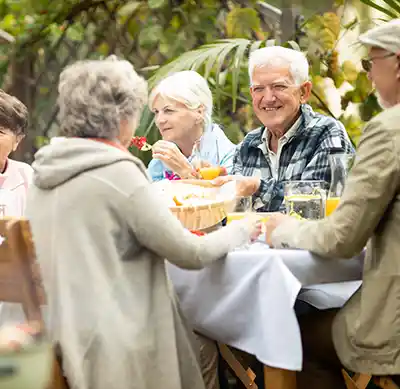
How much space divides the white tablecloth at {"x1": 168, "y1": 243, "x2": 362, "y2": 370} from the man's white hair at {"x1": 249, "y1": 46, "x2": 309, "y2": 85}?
3.45 feet

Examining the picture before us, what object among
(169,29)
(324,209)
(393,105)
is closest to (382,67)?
(393,105)

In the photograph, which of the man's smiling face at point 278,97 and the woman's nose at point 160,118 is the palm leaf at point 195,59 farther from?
the man's smiling face at point 278,97

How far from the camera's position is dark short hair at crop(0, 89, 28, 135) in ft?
9.28

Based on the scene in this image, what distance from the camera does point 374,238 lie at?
190cm

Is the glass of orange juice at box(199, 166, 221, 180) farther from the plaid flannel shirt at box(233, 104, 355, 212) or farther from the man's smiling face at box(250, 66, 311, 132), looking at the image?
the man's smiling face at box(250, 66, 311, 132)

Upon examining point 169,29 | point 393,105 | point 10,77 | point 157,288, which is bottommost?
point 10,77

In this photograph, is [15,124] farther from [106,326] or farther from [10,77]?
[10,77]

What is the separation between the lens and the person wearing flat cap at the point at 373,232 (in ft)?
5.92

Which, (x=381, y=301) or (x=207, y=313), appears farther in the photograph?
(x=207, y=313)

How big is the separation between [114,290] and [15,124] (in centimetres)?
124

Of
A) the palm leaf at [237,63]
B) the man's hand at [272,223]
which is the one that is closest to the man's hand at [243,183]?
the man's hand at [272,223]

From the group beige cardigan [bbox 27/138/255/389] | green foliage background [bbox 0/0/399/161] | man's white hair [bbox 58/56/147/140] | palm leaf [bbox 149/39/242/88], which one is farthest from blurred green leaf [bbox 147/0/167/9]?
beige cardigan [bbox 27/138/255/389]

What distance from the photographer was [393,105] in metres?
1.97

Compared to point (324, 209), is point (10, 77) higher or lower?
lower
